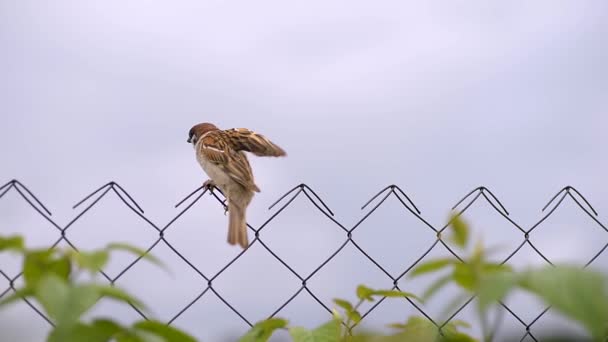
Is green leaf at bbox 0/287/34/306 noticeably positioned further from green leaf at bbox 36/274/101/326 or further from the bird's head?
the bird's head

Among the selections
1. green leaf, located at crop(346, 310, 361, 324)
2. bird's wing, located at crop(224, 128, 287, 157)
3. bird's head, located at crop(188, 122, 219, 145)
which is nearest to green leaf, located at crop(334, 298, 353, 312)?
green leaf, located at crop(346, 310, 361, 324)

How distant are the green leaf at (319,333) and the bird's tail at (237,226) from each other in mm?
1249

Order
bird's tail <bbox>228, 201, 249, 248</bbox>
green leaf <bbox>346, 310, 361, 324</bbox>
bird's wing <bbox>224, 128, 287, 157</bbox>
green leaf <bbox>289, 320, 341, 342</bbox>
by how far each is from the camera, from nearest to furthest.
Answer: green leaf <bbox>289, 320, 341, 342</bbox>, green leaf <bbox>346, 310, 361, 324</bbox>, bird's tail <bbox>228, 201, 249, 248</bbox>, bird's wing <bbox>224, 128, 287, 157</bbox>

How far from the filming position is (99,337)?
84 centimetres

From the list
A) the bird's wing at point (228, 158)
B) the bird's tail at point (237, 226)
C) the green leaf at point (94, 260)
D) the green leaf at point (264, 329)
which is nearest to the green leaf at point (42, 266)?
the green leaf at point (94, 260)

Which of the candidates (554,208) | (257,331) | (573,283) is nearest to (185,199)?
(257,331)

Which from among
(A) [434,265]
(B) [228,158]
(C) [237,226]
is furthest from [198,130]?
(A) [434,265]

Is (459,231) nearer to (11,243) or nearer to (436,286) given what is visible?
(436,286)

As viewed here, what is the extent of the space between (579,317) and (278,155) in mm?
2737

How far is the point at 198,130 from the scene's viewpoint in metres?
4.86

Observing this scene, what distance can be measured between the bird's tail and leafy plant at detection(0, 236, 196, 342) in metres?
1.79

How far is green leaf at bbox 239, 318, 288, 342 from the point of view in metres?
1.31

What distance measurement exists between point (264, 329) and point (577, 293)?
736 mm

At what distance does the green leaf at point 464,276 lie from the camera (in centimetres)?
90
